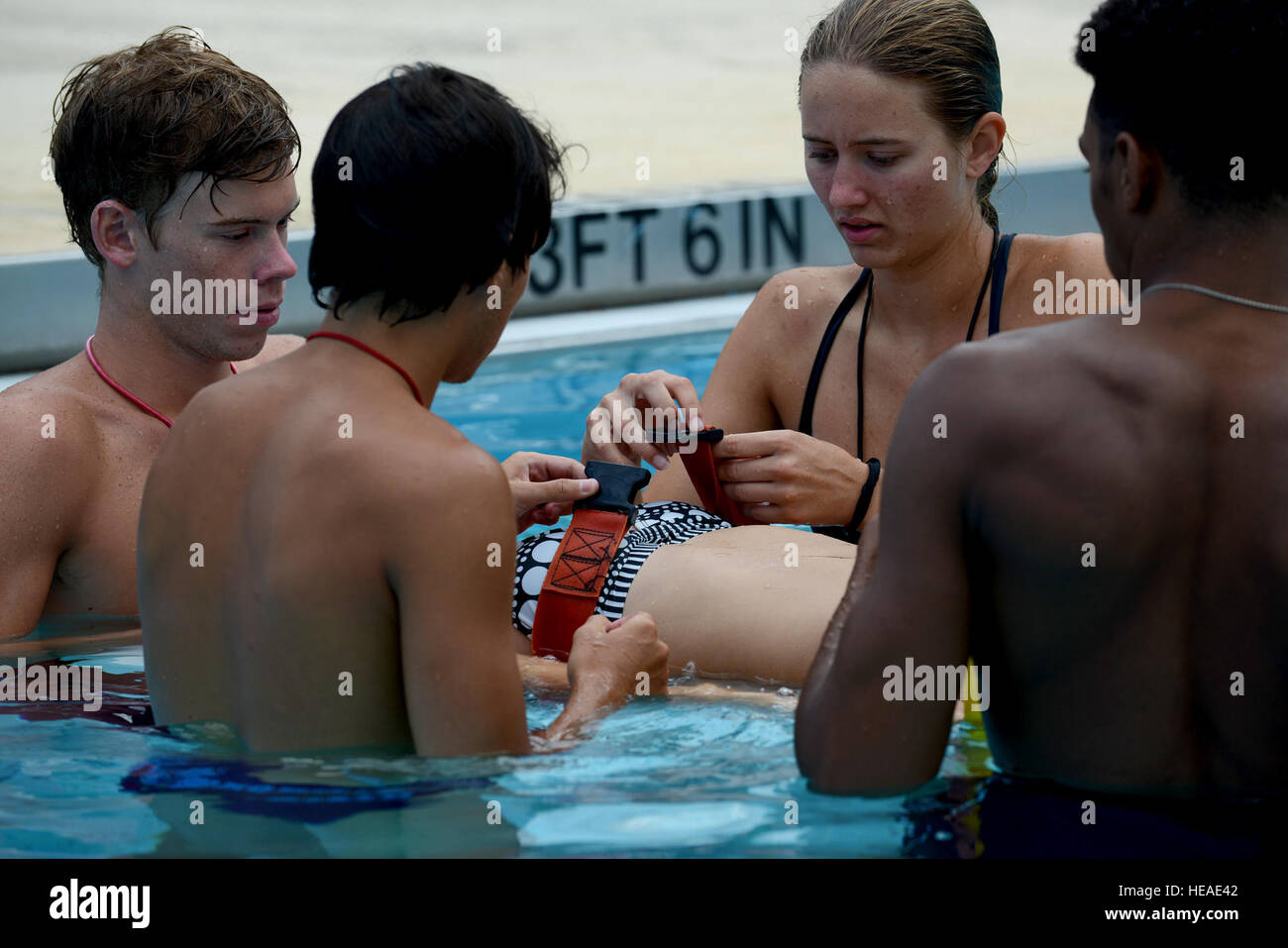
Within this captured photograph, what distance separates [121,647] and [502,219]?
145cm

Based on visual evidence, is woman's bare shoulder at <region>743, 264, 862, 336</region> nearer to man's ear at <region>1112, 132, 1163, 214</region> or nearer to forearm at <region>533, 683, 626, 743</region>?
forearm at <region>533, 683, 626, 743</region>

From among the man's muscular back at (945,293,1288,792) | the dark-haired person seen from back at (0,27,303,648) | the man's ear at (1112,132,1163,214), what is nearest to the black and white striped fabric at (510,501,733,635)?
the dark-haired person seen from back at (0,27,303,648)

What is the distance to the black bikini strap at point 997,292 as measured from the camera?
319 cm

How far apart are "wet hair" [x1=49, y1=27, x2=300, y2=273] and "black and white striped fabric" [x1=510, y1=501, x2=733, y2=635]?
0.95 metres

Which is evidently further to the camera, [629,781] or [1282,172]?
[629,781]

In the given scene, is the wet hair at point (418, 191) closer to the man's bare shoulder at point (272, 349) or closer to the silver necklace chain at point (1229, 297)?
the silver necklace chain at point (1229, 297)

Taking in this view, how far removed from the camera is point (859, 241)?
3.05 meters

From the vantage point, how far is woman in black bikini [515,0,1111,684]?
2.75m

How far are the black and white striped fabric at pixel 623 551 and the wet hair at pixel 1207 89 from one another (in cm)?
149

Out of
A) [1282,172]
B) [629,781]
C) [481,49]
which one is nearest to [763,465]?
[629,781]

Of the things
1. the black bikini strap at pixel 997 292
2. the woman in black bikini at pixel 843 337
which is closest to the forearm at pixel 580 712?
the woman in black bikini at pixel 843 337

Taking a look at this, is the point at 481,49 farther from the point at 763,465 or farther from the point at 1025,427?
the point at 1025,427

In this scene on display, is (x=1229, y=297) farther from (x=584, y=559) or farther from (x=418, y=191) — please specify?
(x=584, y=559)

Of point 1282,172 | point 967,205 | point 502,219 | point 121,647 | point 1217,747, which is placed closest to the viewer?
→ point 1282,172
